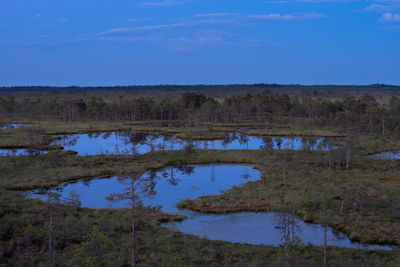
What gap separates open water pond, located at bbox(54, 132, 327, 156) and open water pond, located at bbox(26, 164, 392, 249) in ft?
46.3

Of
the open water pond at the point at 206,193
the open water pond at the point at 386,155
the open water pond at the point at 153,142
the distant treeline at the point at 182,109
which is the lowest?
the open water pond at the point at 206,193

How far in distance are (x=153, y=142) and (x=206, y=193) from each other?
33480 millimetres

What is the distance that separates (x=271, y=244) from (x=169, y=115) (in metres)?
98.5

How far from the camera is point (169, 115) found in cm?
11988

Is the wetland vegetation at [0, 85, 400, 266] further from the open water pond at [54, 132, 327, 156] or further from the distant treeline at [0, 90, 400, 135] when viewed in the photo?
the distant treeline at [0, 90, 400, 135]

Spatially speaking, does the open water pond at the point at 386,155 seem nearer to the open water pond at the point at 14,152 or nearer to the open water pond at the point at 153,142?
the open water pond at the point at 153,142

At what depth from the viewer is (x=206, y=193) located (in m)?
36.0

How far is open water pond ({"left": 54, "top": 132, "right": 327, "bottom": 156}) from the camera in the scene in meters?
60.8

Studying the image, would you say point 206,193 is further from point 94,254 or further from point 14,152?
point 14,152

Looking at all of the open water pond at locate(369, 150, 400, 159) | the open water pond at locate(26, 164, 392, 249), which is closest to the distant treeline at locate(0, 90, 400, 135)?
the open water pond at locate(369, 150, 400, 159)

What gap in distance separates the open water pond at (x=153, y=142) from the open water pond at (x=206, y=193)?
1410 centimetres

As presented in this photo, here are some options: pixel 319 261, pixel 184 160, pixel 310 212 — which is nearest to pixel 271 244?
pixel 319 261

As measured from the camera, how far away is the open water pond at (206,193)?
24188 mm

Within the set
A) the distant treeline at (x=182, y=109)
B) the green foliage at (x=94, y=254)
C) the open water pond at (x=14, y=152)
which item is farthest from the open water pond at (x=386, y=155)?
the open water pond at (x=14, y=152)
